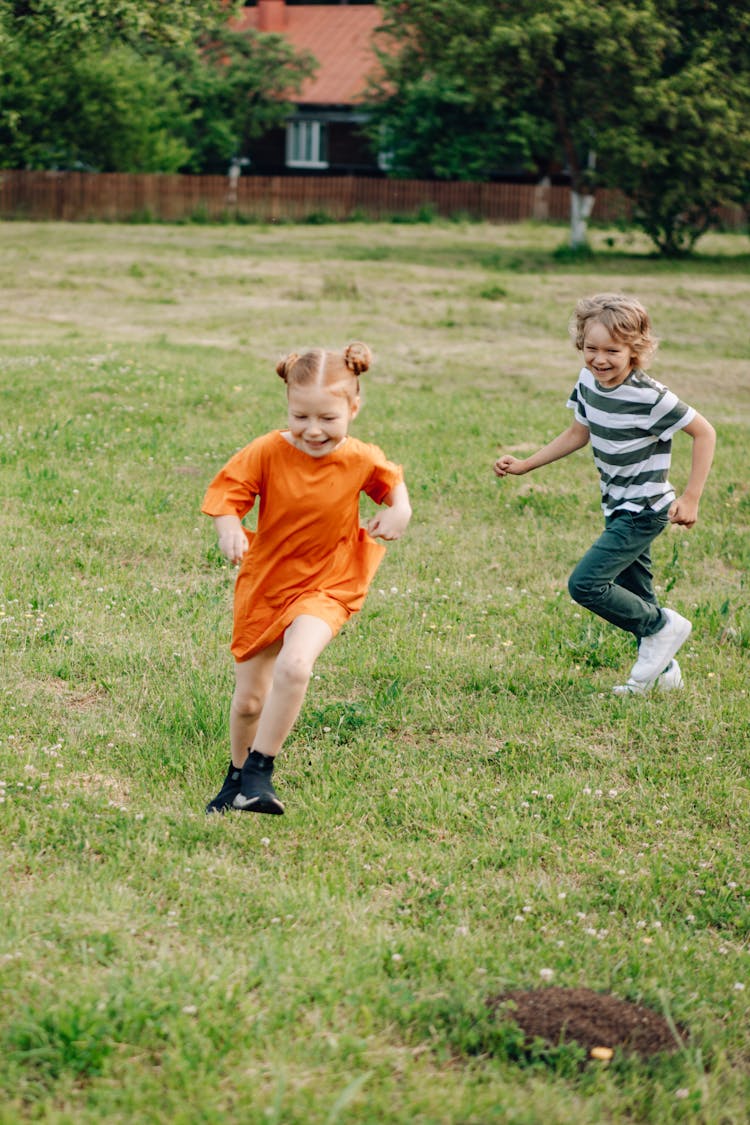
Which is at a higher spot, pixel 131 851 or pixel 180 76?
pixel 180 76

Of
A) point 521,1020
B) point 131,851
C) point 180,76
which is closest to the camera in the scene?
point 521,1020

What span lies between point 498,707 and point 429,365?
32.3ft

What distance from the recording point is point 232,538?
13.4ft

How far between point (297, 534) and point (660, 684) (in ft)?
7.48

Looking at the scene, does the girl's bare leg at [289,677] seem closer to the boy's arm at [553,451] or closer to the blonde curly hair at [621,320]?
the boy's arm at [553,451]

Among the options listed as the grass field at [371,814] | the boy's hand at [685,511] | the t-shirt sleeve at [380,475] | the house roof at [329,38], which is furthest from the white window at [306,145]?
the t-shirt sleeve at [380,475]

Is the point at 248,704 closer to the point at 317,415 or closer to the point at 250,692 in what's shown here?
the point at 250,692

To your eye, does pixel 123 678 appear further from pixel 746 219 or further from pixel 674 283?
pixel 746 219

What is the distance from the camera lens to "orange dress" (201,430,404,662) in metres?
4.29

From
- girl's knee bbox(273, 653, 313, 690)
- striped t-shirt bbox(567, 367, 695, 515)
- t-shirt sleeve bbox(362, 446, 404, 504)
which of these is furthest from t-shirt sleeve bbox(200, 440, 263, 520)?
striped t-shirt bbox(567, 367, 695, 515)

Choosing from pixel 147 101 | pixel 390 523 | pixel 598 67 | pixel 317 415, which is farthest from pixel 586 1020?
pixel 147 101

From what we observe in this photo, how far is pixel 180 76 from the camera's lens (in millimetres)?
42656

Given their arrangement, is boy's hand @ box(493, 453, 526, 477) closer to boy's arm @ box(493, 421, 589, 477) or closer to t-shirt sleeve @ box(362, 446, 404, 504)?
boy's arm @ box(493, 421, 589, 477)

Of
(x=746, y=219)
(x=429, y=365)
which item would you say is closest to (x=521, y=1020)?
(x=429, y=365)
